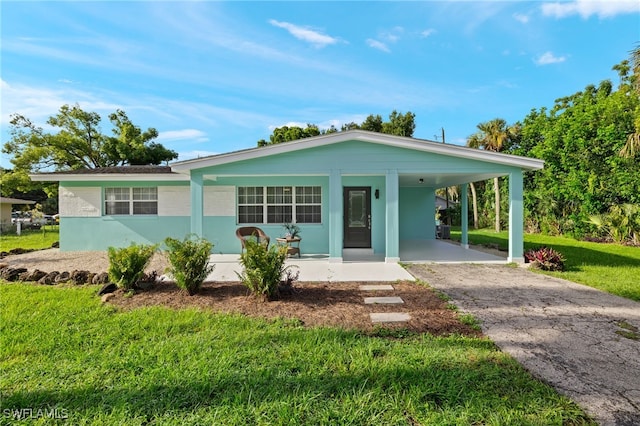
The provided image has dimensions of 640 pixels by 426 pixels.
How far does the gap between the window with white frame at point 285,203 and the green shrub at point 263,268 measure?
559 centimetres

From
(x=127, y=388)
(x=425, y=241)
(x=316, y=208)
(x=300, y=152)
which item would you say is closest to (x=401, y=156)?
(x=300, y=152)

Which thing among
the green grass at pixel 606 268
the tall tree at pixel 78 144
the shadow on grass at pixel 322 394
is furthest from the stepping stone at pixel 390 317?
the tall tree at pixel 78 144

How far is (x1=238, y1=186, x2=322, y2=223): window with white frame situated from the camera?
35.3 feet

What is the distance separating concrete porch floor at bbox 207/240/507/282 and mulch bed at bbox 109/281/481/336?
71 centimetres

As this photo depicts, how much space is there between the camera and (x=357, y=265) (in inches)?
331

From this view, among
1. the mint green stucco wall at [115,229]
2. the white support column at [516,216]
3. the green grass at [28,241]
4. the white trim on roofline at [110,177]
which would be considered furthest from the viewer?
the green grass at [28,241]

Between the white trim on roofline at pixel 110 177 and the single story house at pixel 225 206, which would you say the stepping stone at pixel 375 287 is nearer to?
the single story house at pixel 225 206

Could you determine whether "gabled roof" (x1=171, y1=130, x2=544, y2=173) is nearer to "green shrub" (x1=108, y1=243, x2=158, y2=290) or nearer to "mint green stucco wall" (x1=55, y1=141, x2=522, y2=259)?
"mint green stucco wall" (x1=55, y1=141, x2=522, y2=259)

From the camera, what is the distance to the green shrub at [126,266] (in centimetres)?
552

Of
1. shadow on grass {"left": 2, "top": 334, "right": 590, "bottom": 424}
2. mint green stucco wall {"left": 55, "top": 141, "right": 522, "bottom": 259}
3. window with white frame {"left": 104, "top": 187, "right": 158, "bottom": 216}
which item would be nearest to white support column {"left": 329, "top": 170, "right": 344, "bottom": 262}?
mint green stucco wall {"left": 55, "top": 141, "right": 522, "bottom": 259}

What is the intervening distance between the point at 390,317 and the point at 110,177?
1104cm

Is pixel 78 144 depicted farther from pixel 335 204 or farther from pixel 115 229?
pixel 335 204

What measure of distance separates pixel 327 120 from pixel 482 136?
49.5ft

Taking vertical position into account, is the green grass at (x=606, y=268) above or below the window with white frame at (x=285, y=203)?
below
